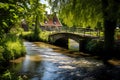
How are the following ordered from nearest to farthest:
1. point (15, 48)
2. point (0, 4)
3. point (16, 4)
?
point (0, 4) → point (16, 4) → point (15, 48)

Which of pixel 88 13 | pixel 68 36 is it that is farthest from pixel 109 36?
pixel 68 36

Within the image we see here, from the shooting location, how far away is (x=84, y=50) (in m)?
32.4

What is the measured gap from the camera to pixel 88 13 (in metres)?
28.3

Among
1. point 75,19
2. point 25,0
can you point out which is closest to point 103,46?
point 75,19

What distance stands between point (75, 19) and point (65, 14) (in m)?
1.41

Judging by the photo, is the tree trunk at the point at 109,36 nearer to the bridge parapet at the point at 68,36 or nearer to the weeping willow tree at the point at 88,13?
the weeping willow tree at the point at 88,13

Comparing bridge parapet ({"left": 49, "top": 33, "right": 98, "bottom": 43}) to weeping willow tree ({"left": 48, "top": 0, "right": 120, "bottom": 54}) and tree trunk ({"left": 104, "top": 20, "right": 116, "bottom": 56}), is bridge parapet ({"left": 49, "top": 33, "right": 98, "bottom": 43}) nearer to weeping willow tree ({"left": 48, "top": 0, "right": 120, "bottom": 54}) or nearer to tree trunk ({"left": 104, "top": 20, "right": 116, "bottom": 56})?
weeping willow tree ({"left": 48, "top": 0, "right": 120, "bottom": 54})

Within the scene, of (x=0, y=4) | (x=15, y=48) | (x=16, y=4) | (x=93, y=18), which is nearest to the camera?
(x=0, y=4)

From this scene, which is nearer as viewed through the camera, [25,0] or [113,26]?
[25,0]

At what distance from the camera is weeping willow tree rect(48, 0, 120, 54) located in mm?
25741

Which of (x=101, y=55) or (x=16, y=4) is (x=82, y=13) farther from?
(x=16, y=4)

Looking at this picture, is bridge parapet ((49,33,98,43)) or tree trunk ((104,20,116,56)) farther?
bridge parapet ((49,33,98,43))

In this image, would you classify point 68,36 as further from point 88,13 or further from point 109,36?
point 109,36

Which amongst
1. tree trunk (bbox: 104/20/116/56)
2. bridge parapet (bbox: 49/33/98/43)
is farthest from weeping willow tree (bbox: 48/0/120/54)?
bridge parapet (bbox: 49/33/98/43)
